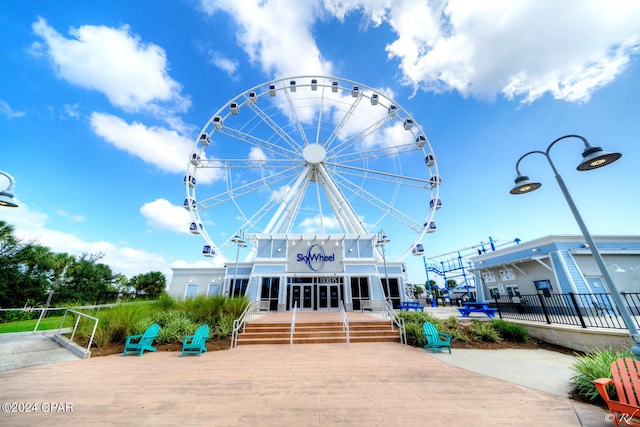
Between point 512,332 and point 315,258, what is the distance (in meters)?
11.5

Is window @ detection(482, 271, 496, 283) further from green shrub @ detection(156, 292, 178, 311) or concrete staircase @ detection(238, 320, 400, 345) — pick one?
green shrub @ detection(156, 292, 178, 311)

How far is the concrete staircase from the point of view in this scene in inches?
325

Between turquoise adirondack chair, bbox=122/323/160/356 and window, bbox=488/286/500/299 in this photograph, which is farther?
window, bbox=488/286/500/299

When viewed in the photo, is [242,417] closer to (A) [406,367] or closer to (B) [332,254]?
(A) [406,367]

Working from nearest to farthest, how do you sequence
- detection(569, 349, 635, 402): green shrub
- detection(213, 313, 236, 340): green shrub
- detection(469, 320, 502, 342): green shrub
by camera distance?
detection(569, 349, 635, 402): green shrub → detection(469, 320, 502, 342): green shrub → detection(213, 313, 236, 340): green shrub

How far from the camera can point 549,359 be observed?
5.92 meters

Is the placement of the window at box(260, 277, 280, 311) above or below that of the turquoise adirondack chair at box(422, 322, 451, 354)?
above

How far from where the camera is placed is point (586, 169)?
14.9ft

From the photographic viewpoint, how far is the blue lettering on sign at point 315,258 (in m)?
16.9

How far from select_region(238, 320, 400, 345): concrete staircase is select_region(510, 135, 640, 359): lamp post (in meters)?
5.70

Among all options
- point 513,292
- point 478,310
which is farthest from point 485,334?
point 513,292

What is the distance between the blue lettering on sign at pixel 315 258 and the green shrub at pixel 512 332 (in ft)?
34.4

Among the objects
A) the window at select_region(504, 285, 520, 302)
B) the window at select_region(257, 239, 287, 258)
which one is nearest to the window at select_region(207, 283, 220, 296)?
the window at select_region(257, 239, 287, 258)

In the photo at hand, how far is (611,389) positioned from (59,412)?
8.13m
